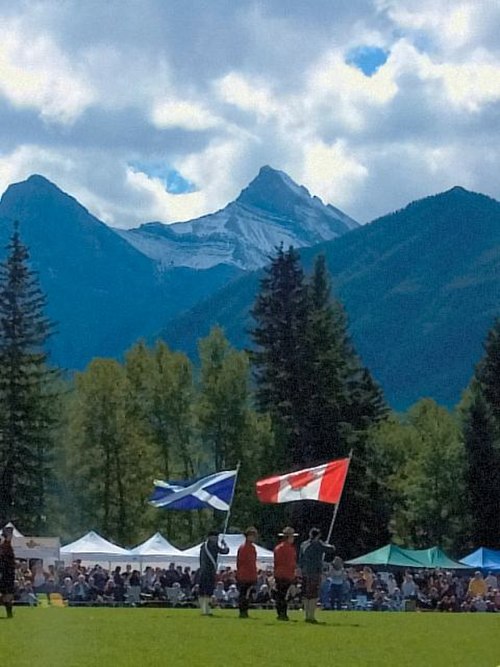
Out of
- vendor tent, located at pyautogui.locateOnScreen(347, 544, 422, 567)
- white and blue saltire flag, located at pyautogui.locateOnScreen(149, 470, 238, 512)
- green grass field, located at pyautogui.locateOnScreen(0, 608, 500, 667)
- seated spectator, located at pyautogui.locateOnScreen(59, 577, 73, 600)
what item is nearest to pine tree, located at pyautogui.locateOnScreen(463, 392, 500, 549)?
vendor tent, located at pyautogui.locateOnScreen(347, 544, 422, 567)

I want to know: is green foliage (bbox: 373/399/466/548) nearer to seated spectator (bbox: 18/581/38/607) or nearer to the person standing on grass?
seated spectator (bbox: 18/581/38/607)

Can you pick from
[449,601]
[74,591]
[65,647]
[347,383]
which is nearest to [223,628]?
[65,647]

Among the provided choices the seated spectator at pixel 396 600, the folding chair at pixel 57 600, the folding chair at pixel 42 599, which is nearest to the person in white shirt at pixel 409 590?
the seated spectator at pixel 396 600

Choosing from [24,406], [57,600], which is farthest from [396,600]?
[24,406]

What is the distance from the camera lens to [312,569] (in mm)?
25656

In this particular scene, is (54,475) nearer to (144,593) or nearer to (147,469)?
(147,469)

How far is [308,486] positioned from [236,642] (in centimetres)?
1036

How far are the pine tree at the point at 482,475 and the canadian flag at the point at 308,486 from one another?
35303 millimetres

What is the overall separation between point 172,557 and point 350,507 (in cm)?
1527

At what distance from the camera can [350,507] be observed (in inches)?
2373

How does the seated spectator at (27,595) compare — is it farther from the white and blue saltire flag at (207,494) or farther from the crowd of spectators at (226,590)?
the white and blue saltire flag at (207,494)

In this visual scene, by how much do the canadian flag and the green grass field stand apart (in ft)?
10.2

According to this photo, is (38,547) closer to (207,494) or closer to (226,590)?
(226,590)

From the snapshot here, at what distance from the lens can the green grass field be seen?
1641cm
